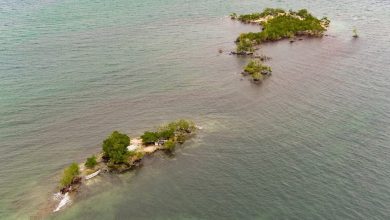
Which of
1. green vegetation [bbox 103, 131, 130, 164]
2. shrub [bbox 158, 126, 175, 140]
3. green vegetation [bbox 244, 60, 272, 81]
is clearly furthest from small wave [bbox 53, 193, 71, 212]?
green vegetation [bbox 244, 60, 272, 81]

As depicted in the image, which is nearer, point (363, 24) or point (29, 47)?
point (29, 47)

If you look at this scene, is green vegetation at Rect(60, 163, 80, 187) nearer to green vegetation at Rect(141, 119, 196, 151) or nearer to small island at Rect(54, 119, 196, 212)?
small island at Rect(54, 119, 196, 212)

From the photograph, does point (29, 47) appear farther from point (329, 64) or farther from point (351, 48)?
point (351, 48)

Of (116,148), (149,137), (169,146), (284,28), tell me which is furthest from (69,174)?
(284,28)

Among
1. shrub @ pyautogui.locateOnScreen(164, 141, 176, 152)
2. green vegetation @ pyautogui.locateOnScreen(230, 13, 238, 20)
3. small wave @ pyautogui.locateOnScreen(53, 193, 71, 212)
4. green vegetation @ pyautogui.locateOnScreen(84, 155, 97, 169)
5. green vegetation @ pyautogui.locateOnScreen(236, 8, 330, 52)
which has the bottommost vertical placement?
small wave @ pyautogui.locateOnScreen(53, 193, 71, 212)

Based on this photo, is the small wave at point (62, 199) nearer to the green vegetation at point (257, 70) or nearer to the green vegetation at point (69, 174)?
the green vegetation at point (69, 174)

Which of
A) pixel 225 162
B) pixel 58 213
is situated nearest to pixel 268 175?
pixel 225 162

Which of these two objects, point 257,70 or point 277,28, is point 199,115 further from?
point 277,28

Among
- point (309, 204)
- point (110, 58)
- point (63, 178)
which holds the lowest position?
point (309, 204)
